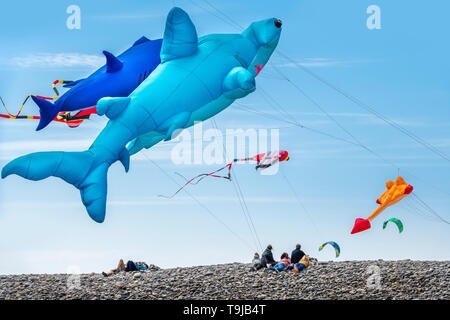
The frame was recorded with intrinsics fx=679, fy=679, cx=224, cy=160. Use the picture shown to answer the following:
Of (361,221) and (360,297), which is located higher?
(361,221)

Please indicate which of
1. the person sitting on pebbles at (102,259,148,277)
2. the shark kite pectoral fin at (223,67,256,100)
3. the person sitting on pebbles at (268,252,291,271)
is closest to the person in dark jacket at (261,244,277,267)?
the person sitting on pebbles at (268,252,291,271)

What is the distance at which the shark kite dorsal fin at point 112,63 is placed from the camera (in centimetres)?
1278

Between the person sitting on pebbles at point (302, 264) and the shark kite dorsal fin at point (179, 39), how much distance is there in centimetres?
578

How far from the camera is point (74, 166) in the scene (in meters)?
11.6

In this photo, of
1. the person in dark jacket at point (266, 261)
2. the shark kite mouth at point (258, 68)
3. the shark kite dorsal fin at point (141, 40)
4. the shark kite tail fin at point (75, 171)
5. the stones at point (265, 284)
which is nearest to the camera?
the shark kite tail fin at point (75, 171)

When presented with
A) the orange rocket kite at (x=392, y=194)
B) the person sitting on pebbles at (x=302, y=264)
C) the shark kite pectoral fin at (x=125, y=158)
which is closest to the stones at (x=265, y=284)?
the person sitting on pebbles at (x=302, y=264)

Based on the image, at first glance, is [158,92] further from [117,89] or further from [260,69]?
[260,69]

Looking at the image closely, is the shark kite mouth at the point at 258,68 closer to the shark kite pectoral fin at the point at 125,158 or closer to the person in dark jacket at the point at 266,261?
the shark kite pectoral fin at the point at 125,158

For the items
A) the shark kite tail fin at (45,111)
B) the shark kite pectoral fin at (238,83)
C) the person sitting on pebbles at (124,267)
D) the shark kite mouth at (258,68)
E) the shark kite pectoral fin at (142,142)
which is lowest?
the person sitting on pebbles at (124,267)

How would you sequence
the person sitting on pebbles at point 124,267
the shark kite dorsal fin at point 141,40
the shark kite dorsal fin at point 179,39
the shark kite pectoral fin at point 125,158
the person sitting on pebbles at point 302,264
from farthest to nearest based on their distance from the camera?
the person sitting on pebbles at point 124,267 → the person sitting on pebbles at point 302,264 → the shark kite dorsal fin at point 141,40 → the shark kite dorsal fin at point 179,39 → the shark kite pectoral fin at point 125,158

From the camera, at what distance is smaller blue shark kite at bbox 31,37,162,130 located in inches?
509
